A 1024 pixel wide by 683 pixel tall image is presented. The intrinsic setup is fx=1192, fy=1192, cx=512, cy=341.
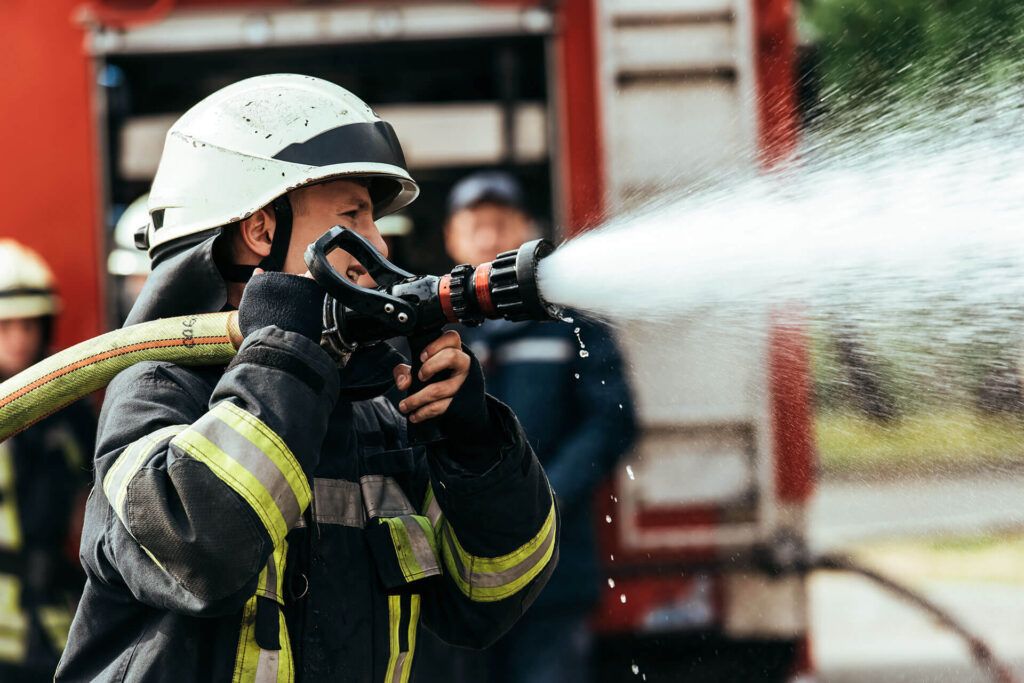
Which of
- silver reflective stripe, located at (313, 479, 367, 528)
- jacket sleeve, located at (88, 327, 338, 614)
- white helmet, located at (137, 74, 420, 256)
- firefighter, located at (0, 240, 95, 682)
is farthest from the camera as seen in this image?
firefighter, located at (0, 240, 95, 682)

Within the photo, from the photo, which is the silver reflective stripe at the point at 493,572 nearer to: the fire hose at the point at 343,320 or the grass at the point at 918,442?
the fire hose at the point at 343,320

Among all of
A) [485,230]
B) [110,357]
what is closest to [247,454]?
[110,357]

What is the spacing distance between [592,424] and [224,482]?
6.79ft

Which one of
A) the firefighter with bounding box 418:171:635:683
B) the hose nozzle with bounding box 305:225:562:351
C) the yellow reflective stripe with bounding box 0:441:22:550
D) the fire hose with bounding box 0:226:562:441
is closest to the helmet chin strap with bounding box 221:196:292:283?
the fire hose with bounding box 0:226:562:441

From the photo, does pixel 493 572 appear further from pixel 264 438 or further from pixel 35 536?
pixel 35 536

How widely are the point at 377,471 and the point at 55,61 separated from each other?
3191mm

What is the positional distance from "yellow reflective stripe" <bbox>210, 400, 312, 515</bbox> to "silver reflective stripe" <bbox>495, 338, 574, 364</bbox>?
197cm

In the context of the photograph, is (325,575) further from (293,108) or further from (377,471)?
(293,108)

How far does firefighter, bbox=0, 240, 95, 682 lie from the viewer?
3.93 meters

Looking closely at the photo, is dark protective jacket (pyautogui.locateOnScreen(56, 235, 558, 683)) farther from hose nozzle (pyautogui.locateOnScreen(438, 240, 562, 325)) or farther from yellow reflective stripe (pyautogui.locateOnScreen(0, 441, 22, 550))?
yellow reflective stripe (pyautogui.locateOnScreen(0, 441, 22, 550))

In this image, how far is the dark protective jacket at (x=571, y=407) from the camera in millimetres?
3520

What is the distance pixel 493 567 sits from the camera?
1.94m

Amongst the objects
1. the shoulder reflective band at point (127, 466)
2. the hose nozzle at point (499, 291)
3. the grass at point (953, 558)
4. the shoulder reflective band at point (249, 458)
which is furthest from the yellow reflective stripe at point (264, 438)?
the grass at point (953, 558)

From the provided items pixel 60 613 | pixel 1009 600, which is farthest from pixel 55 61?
pixel 1009 600
